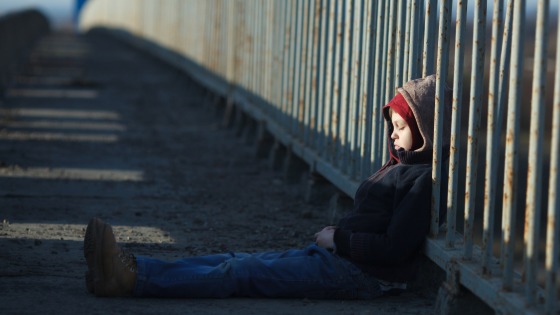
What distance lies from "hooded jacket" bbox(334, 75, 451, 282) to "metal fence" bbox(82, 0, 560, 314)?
0.08 meters

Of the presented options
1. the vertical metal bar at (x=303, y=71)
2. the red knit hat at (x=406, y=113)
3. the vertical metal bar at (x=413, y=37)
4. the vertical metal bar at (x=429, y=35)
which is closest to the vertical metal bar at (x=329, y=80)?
the vertical metal bar at (x=303, y=71)

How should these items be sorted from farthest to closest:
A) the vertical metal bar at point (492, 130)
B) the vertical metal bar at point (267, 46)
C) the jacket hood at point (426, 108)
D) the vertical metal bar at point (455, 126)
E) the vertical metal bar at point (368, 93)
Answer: the vertical metal bar at point (267, 46) < the vertical metal bar at point (368, 93) < the jacket hood at point (426, 108) < the vertical metal bar at point (455, 126) < the vertical metal bar at point (492, 130)

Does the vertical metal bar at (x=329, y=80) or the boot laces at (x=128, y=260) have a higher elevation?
the vertical metal bar at (x=329, y=80)

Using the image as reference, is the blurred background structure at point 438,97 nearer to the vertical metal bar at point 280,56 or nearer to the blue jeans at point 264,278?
the vertical metal bar at point 280,56

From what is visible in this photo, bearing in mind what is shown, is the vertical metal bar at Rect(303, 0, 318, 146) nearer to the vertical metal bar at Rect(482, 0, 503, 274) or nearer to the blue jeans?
the blue jeans

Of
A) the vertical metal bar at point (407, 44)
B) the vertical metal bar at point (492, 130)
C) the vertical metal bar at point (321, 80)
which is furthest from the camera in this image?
the vertical metal bar at point (321, 80)

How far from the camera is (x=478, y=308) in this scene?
16.2 ft

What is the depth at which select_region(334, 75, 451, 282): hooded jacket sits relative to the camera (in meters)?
5.13

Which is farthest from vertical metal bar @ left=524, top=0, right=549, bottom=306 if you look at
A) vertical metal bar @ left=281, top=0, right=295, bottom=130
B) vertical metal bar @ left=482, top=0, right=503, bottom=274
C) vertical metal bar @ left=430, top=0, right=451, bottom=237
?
vertical metal bar @ left=281, top=0, right=295, bottom=130

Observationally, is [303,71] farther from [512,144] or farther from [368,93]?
[512,144]

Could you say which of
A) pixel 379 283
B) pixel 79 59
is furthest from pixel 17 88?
pixel 379 283

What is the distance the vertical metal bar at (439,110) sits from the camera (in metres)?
5.16

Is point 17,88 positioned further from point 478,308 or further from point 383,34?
point 478,308

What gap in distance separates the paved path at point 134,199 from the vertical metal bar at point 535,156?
1.04 m
